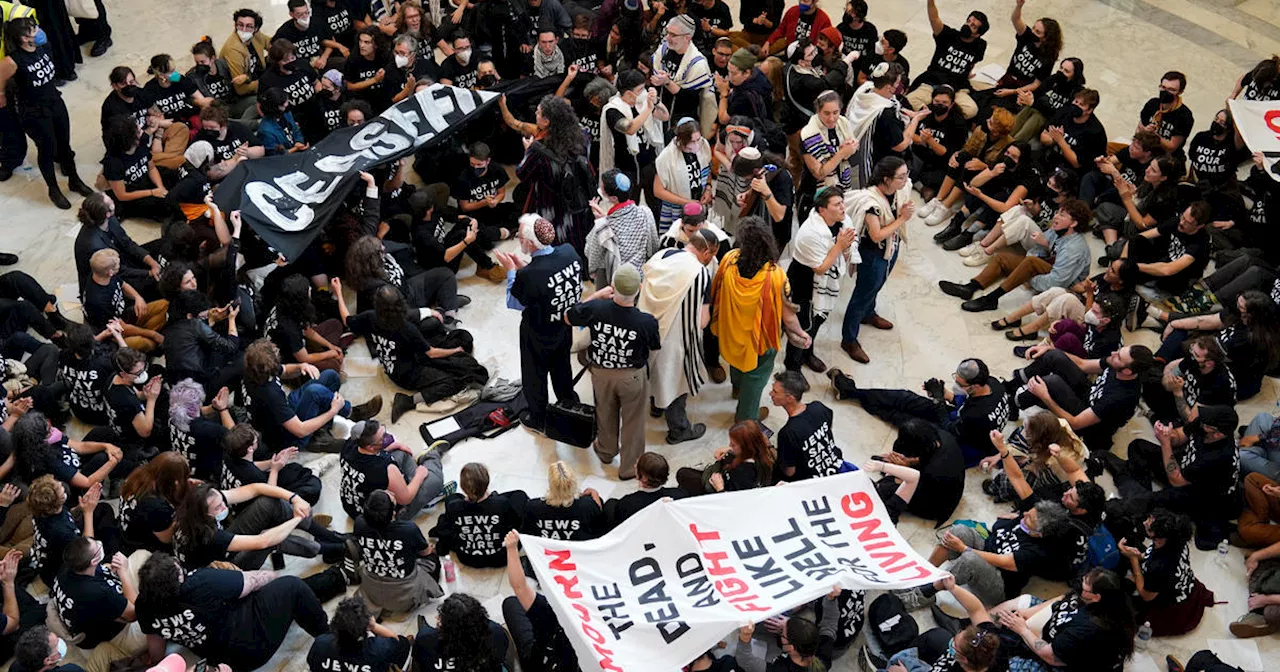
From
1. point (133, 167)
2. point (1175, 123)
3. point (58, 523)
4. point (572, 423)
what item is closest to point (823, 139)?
point (572, 423)

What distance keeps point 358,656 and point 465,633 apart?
0.65m

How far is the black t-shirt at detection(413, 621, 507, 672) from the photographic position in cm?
636

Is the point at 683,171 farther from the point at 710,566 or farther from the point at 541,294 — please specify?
the point at 710,566

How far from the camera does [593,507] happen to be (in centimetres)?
702

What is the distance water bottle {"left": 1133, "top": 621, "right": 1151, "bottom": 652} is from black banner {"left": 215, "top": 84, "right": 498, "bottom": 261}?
251 inches

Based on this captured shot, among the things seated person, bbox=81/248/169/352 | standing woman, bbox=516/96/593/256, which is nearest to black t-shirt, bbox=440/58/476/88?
standing woman, bbox=516/96/593/256

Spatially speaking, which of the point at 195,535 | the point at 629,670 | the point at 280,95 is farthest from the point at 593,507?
the point at 280,95

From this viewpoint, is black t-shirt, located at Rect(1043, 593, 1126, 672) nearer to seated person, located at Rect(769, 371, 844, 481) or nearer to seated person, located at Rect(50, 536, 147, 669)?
seated person, located at Rect(769, 371, 844, 481)

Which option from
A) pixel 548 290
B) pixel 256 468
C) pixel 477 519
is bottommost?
pixel 477 519

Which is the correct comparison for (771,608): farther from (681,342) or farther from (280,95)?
(280,95)

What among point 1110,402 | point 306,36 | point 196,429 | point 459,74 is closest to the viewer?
point 196,429

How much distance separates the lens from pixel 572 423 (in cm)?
845

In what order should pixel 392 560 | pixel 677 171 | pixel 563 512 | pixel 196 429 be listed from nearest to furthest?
pixel 563 512 < pixel 392 560 < pixel 196 429 < pixel 677 171

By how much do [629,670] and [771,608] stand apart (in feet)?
2.66
